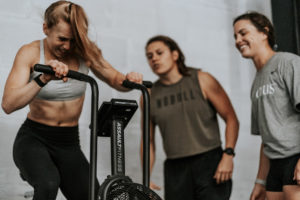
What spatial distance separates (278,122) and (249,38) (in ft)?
1.85

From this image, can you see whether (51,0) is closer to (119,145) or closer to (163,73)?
(163,73)

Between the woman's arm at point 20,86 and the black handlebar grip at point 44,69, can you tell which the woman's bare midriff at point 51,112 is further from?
the black handlebar grip at point 44,69

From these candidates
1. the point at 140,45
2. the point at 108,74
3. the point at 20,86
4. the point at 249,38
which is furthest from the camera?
the point at 140,45

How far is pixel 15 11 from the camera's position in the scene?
2668mm

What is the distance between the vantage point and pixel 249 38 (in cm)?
250

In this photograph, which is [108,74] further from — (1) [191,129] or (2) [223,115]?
(2) [223,115]

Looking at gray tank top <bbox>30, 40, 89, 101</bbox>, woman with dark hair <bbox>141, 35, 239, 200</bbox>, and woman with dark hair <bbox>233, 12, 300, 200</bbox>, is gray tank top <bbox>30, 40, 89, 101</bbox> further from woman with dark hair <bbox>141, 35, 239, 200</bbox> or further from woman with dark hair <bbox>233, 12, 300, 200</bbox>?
woman with dark hair <bbox>233, 12, 300, 200</bbox>

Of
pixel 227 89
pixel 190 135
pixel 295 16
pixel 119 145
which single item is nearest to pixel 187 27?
pixel 227 89

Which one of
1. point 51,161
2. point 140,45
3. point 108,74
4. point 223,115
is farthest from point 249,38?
point 51,161

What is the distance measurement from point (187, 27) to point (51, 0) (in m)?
1.22

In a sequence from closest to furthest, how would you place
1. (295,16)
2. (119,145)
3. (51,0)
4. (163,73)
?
(119,145) < (51,0) < (163,73) < (295,16)

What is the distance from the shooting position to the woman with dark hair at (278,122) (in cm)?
216

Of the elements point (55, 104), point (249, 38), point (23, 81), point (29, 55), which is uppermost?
point (249, 38)

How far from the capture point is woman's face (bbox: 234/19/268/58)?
2488 millimetres
